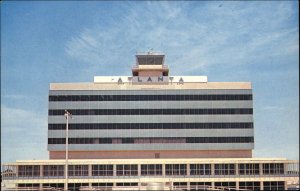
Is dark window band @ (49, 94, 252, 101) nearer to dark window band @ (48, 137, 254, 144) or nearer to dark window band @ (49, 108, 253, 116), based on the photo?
dark window band @ (49, 108, 253, 116)

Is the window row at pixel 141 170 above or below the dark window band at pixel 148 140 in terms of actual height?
below

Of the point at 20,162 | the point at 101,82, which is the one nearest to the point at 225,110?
the point at 101,82

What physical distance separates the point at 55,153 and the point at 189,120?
28325mm

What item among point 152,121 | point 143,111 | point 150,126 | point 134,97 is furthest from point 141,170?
point 134,97

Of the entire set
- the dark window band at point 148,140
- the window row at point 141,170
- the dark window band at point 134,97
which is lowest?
the window row at point 141,170

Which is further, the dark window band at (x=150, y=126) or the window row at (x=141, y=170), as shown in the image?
the dark window band at (x=150, y=126)

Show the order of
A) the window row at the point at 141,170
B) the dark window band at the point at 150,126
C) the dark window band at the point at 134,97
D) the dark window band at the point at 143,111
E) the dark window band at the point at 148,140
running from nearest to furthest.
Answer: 1. the window row at the point at 141,170
2. the dark window band at the point at 148,140
3. the dark window band at the point at 150,126
4. the dark window band at the point at 143,111
5. the dark window band at the point at 134,97

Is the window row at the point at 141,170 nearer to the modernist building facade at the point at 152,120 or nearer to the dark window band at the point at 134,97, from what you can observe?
the modernist building facade at the point at 152,120

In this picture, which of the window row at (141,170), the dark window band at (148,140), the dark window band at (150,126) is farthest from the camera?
the dark window band at (150,126)

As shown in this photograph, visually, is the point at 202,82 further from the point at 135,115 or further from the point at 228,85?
the point at 135,115

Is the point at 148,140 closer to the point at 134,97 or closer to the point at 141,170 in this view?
the point at 141,170

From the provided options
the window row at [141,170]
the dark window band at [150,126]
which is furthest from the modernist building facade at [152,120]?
the window row at [141,170]

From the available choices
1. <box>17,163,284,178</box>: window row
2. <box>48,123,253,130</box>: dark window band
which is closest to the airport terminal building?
<box>48,123,253,130</box>: dark window band

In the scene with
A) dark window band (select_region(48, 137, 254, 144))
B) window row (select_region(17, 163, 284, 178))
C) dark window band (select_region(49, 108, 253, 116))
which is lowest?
window row (select_region(17, 163, 284, 178))
